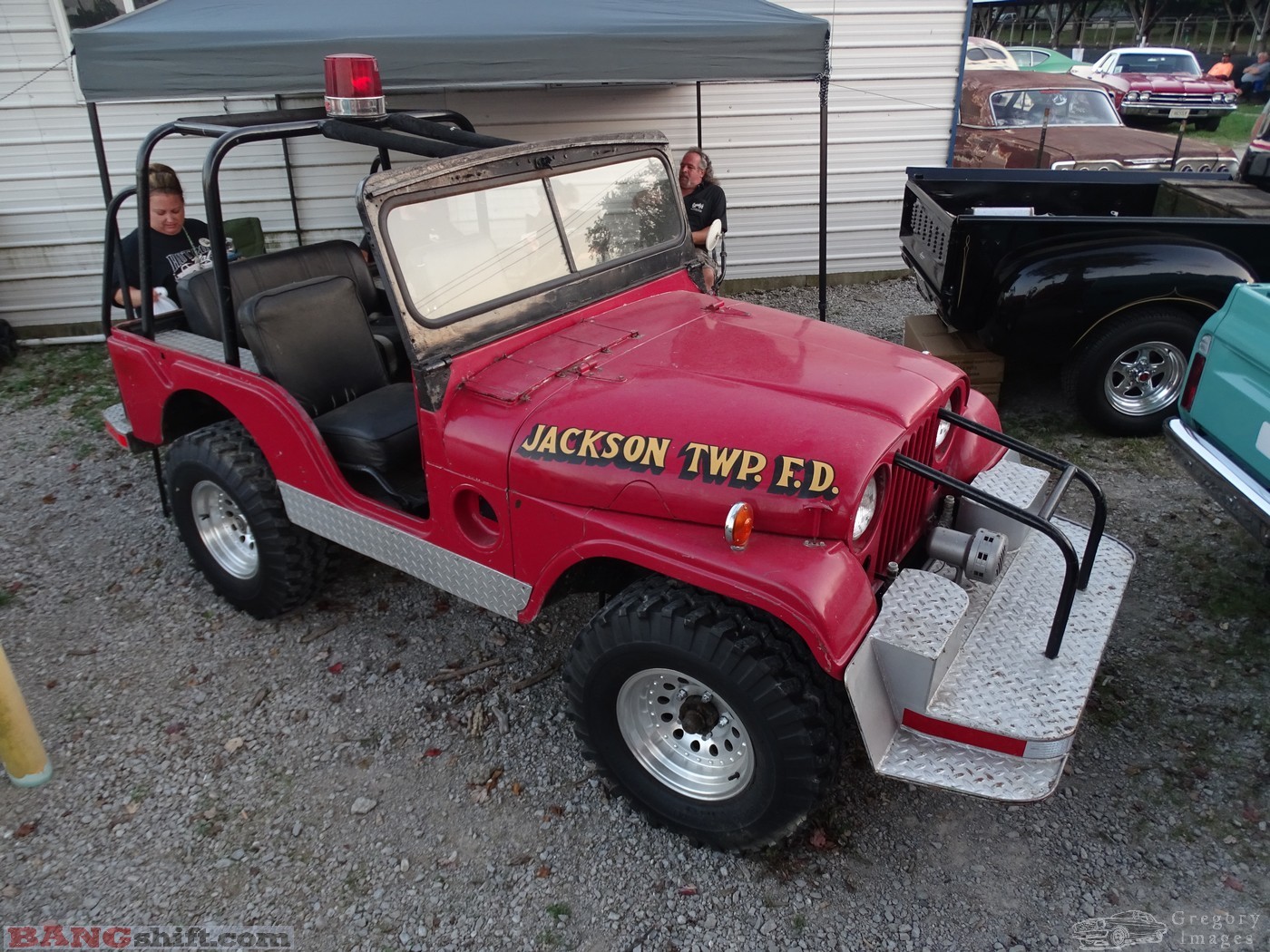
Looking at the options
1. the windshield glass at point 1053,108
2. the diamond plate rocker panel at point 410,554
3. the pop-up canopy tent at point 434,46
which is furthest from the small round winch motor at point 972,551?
the windshield glass at point 1053,108

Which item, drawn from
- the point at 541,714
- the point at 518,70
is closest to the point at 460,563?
the point at 541,714

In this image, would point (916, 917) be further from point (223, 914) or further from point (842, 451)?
point (223, 914)

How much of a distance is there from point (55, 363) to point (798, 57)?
639 cm

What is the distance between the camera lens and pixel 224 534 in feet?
13.1

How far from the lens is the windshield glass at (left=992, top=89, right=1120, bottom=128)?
10492 millimetres

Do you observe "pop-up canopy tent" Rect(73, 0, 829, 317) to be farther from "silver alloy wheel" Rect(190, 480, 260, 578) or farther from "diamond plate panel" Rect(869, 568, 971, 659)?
"diamond plate panel" Rect(869, 568, 971, 659)

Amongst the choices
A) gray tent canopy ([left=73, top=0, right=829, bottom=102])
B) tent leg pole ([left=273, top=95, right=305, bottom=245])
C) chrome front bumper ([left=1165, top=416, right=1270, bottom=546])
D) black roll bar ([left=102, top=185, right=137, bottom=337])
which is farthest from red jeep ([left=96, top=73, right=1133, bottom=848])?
tent leg pole ([left=273, top=95, right=305, bottom=245])

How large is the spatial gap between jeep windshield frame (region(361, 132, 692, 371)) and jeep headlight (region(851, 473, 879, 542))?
1365 mm

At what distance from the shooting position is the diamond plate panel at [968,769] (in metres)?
2.37

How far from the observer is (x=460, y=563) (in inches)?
120

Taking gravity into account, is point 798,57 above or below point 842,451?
above

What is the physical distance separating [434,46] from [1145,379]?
472 cm

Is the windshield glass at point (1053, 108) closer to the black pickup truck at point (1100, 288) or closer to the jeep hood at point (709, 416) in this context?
the black pickup truck at point (1100, 288)

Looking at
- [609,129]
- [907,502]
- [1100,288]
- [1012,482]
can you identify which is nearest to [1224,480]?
[1012,482]
